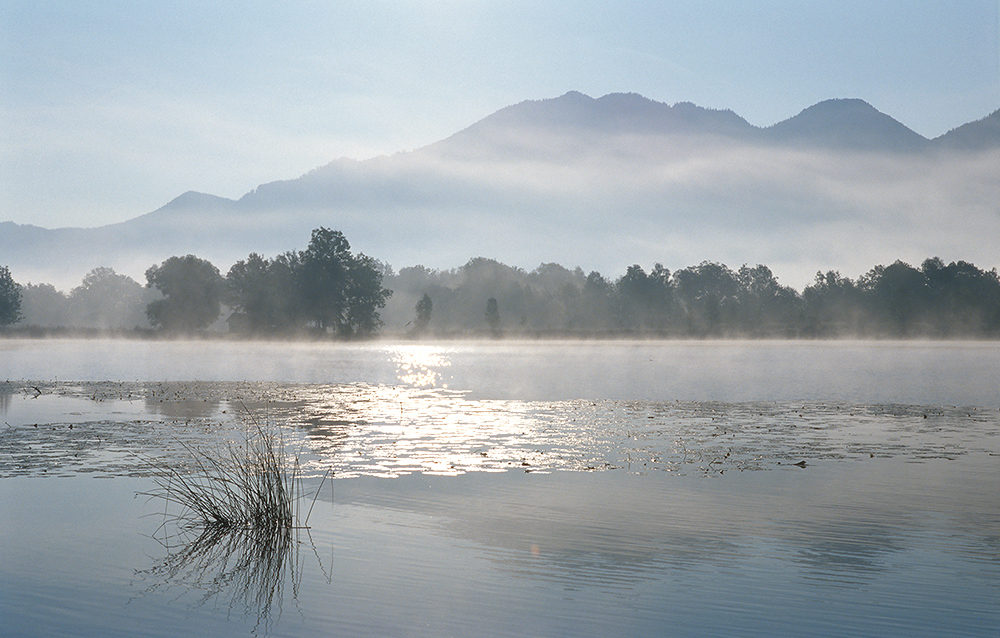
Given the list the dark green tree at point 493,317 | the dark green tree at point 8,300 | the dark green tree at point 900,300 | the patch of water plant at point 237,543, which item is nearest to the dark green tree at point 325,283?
the dark green tree at point 493,317

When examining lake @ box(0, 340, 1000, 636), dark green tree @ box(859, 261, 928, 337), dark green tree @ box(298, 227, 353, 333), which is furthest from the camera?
dark green tree @ box(859, 261, 928, 337)

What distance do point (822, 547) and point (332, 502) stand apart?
8.53 meters

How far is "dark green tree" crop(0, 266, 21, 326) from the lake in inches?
5781

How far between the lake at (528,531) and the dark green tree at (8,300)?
146842mm

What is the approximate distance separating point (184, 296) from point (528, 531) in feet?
519

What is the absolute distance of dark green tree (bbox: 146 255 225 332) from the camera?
528ft

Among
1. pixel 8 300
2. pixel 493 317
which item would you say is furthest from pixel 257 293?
pixel 493 317

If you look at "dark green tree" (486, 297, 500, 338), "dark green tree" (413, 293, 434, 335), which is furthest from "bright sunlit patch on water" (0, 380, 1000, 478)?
"dark green tree" (486, 297, 500, 338)

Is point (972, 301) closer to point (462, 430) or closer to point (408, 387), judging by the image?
point (408, 387)

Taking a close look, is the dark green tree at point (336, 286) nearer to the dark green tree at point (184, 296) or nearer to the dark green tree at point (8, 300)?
the dark green tree at point (184, 296)

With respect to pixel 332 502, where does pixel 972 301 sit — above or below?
above

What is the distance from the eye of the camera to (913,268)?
639 ft

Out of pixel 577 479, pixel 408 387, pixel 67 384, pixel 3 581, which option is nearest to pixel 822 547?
pixel 577 479

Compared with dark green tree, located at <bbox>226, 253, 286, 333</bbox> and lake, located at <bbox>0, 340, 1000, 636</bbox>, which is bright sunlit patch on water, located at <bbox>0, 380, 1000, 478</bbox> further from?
dark green tree, located at <bbox>226, 253, 286, 333</bbox>
